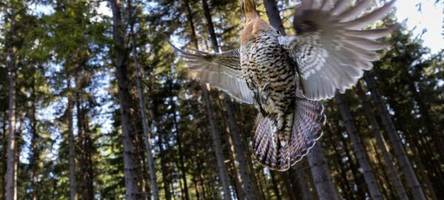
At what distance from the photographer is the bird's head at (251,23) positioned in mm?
1640

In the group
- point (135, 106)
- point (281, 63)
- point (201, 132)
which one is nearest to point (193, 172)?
point (201, 132)

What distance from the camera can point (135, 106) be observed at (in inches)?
786

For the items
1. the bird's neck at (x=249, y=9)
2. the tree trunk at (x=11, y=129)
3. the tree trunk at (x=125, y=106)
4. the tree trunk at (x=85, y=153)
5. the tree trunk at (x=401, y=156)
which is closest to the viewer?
the bird's neck at (x=249, y=9)

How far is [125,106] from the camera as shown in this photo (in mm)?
9836

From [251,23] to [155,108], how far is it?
20.2 metres

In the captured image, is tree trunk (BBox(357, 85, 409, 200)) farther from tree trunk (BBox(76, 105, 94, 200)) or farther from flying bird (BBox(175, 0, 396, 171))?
tree trunk (BBox(76, 105, 94, 200))

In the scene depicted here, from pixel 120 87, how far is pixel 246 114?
12.9 m

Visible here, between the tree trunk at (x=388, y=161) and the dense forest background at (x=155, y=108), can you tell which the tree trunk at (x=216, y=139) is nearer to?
the dense forest background at (x=155, y=108)

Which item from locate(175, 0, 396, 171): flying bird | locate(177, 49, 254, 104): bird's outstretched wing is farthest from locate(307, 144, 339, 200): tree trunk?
locate(175, 0, 396, 171): flying bird

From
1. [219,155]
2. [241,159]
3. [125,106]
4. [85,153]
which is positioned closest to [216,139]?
[219,155]

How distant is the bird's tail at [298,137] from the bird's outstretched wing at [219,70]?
1.58 feet

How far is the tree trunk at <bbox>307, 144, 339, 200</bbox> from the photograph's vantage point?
461cm

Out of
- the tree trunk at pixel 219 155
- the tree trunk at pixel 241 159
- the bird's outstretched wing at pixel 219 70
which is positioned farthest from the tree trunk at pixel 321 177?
the tree trunk at pixel 219 155

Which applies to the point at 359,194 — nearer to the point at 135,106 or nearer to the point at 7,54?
the point at 135,106
